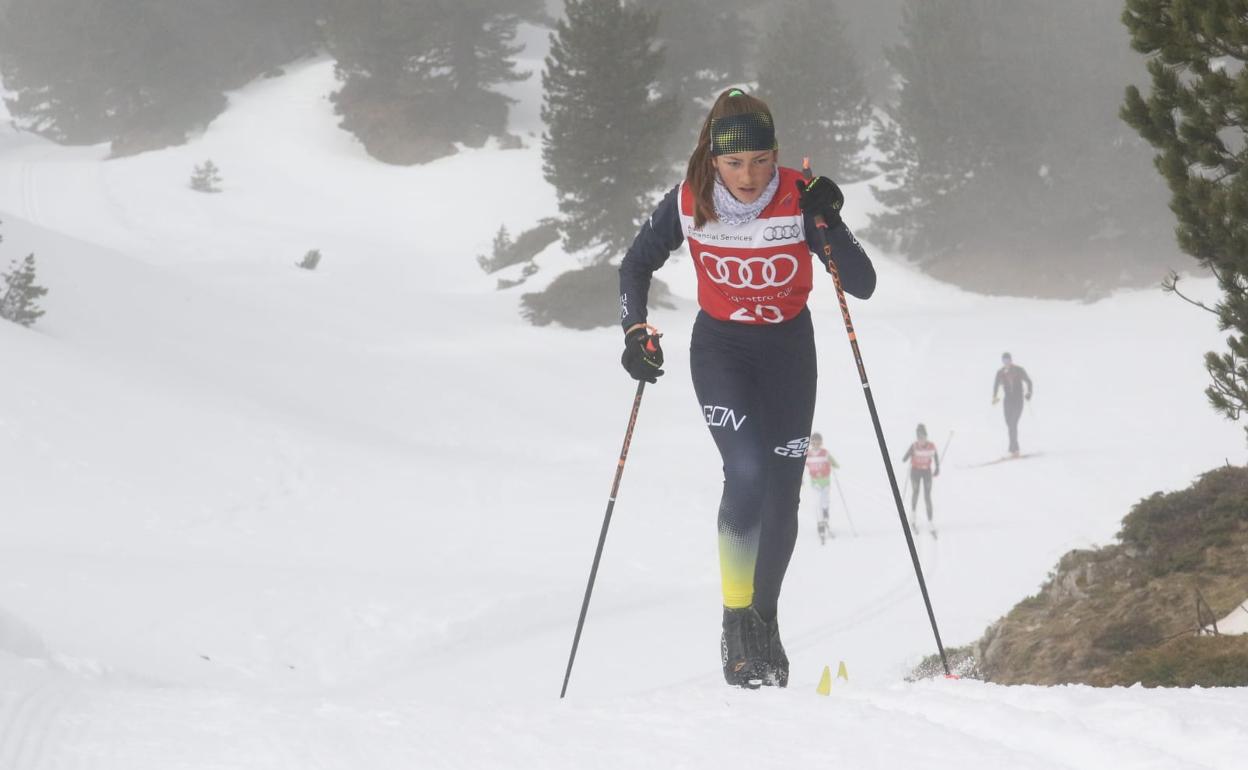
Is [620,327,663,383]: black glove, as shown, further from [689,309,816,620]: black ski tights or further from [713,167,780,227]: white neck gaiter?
[713,167,780,227]: white neck gaiter

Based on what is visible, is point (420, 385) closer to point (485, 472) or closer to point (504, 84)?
point (485, 472)

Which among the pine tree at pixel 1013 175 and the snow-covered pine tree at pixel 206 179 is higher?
the pine tree at pixel 1013 175

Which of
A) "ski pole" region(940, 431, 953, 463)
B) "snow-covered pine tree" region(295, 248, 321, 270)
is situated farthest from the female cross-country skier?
"snow-covered pine tree" region(295, 248, 321, 270)

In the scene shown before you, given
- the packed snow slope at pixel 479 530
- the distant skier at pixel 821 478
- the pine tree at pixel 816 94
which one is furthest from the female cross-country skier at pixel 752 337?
the pine tree at pixel 816 94

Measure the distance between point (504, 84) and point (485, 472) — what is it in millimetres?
38793

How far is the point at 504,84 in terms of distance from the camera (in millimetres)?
50625

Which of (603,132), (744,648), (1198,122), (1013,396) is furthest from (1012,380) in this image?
(603,132)

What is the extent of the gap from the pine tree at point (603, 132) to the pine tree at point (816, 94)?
414 inches

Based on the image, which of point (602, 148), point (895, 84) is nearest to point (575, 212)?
point (602, 148)

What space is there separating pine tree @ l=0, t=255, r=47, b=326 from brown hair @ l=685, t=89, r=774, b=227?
41.9ft

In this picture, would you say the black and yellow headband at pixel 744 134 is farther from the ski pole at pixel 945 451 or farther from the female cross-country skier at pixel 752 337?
the ski pole at pixel 945 451

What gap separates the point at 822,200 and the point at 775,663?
5.74 ft

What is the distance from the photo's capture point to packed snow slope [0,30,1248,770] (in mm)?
3289

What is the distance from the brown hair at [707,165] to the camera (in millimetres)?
4129
